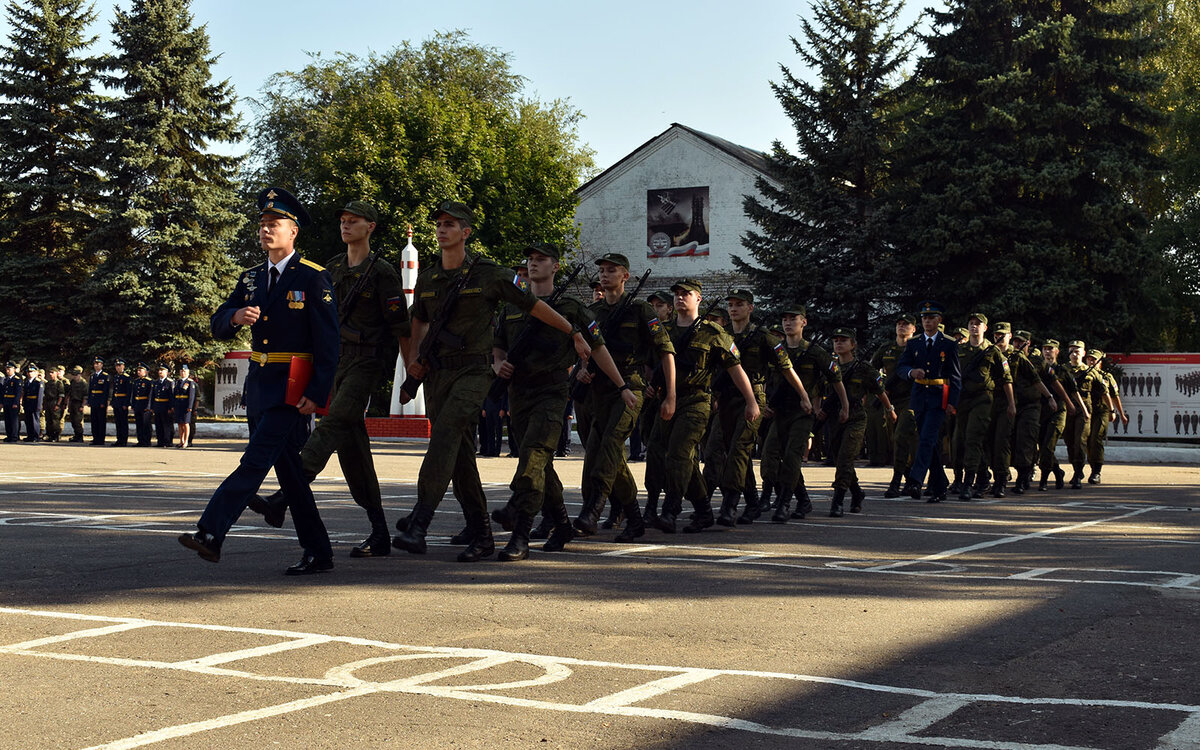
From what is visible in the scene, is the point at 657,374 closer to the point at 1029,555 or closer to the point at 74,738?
the point at 1029,555

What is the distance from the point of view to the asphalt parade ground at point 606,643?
186 inches

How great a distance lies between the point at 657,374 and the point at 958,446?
7124mm

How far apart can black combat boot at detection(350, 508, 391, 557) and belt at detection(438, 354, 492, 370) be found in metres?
1.15

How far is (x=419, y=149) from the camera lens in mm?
49719

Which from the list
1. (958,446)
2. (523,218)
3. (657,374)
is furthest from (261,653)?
(523,218)

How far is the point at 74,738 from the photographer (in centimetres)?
447

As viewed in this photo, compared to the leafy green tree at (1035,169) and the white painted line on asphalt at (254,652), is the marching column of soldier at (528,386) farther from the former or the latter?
the leafy green tree at (1035,169)

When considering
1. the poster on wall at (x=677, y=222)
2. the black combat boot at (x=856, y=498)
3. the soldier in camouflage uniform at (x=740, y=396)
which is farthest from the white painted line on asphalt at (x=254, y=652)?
the poster on wall at (x=677, y=222)

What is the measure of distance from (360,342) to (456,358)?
27.9 inches

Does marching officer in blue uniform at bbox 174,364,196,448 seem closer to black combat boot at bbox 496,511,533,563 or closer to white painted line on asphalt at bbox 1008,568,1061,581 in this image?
black combat boot at bbox 496,511,533,563

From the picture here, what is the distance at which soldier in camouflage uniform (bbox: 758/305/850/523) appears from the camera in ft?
43.2

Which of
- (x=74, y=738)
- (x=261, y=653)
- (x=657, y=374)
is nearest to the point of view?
(x=74, y=738)

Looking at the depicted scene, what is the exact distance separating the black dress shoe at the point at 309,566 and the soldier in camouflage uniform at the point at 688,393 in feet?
11.3

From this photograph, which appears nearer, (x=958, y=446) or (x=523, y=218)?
(x=958, y=446)
